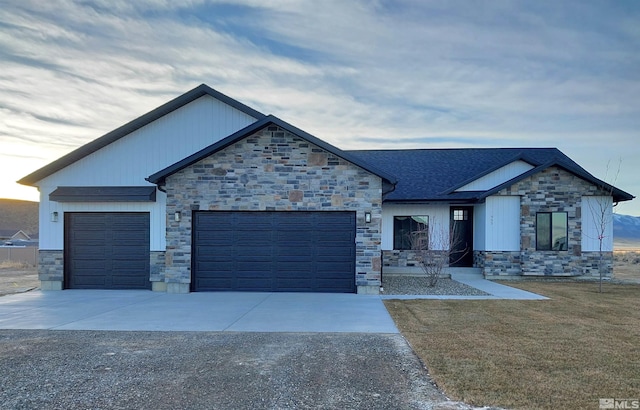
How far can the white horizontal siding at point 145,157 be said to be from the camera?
47.7ft

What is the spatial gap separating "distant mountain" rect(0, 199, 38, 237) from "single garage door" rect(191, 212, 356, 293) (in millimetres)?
62040

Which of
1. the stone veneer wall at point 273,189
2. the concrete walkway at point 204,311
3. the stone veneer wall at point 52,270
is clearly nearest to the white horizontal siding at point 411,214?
the concrete walkway at point 204,311

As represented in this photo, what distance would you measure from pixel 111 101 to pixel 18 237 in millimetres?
50044

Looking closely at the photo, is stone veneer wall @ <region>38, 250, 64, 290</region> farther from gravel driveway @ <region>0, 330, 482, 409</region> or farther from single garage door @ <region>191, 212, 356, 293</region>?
gravel driveway @ <region>0, 330, 482, 409</region>

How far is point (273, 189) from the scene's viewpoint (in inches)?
526

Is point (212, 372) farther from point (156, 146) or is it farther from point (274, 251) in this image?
point (156, 146)

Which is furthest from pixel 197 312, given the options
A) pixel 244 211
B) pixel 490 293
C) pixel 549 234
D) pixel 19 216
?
pixel 19 216

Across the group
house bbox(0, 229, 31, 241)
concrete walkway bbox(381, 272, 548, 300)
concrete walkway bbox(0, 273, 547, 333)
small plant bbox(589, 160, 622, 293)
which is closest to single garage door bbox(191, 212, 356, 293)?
concrete walkway bbox(0, 273, 547, 333)

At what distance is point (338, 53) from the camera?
16.0 meters

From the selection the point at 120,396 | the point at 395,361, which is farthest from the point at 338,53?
the point at 120,396

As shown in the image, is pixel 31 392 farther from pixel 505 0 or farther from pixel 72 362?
pixel 505 0

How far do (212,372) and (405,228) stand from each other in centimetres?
1390

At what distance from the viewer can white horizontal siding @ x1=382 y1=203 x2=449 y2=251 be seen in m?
18.4

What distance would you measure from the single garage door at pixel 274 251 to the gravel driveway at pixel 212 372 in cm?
541
